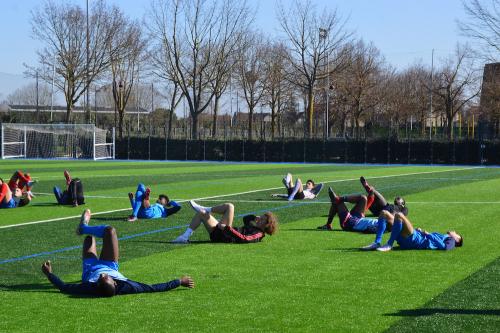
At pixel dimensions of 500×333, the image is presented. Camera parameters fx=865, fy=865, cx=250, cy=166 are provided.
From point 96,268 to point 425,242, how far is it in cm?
612

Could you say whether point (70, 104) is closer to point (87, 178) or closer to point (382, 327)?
point (87, 178)

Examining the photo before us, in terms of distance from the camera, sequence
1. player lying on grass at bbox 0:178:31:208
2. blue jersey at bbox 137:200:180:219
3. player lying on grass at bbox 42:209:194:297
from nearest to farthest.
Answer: player lying on grass at bbox 42:209:194:297 < blue jersey at bbox 137:200:180:219 < player lying on grass at bbox 0:178:31:208

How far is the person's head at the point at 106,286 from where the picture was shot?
401 inches

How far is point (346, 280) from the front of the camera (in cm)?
1152

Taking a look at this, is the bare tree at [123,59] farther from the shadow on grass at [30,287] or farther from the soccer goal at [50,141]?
the shadow on grass at [30,287]

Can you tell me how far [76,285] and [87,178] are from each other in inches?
1009

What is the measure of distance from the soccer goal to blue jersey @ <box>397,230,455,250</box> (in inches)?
1947

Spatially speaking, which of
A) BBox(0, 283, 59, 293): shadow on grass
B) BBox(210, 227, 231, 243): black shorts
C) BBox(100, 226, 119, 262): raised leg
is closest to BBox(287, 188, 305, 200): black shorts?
BBox(210, 227, 231, 243): black shorts

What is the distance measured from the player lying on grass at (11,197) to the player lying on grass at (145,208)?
4241mm

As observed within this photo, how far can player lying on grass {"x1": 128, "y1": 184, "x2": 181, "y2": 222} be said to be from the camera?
19.0 metres

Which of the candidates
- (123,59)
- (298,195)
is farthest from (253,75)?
(298,195)

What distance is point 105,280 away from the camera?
33.5 ft

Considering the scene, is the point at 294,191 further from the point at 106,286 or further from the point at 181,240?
the point at 106,286

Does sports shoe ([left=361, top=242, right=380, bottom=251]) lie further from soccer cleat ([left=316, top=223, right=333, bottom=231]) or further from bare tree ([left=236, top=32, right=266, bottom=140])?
bare tree ([left=236, top=32, right=266, bottom=140])
